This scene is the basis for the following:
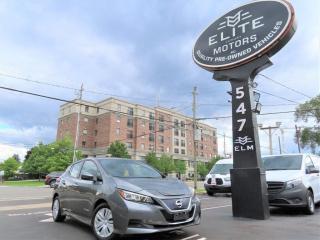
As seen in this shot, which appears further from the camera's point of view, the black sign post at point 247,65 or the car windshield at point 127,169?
the black sign post at point 247,65

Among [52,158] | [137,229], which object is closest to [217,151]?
[52,158]

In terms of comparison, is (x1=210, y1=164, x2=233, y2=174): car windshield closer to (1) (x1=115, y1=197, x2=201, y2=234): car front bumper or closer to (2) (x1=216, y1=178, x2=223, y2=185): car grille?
(2) (x1=216, y1=178, x2=223, y2=185): car grille

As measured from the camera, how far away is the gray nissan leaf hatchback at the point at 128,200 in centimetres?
562

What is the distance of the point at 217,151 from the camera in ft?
363

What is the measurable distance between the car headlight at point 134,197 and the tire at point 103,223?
48 cm

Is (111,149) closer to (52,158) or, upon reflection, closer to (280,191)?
(52,158)

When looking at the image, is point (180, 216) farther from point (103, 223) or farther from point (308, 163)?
point (308, 163)

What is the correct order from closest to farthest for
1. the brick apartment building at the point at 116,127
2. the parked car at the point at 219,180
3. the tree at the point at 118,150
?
the parked car at the point at 219,180, the tree at the point at 118,150, the brick apartment building at the point at 116,127

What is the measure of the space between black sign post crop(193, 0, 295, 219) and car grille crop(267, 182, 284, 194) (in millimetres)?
717

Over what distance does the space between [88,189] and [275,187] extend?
17.4ft

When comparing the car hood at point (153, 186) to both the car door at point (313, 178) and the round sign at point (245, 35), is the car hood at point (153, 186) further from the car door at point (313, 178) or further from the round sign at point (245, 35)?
the car door at point (313, 178)

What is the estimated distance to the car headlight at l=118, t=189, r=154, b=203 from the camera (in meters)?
5.68

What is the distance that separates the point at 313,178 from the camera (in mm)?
10430

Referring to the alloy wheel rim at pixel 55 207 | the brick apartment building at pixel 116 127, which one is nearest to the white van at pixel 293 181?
the alloy wheel rim at pixel 55 207
